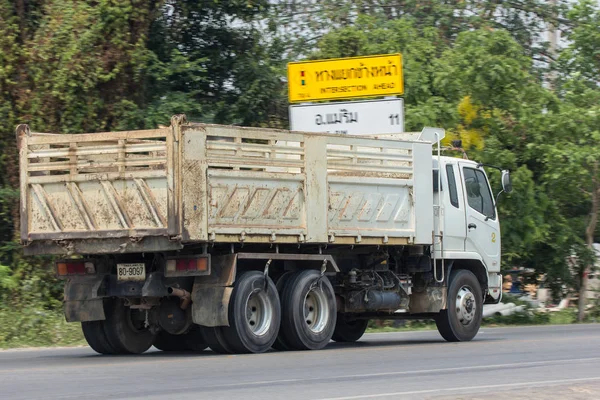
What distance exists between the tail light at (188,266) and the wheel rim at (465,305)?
16.1 ft

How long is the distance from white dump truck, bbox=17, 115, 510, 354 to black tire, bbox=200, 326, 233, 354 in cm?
2

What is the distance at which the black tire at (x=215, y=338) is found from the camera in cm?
1312

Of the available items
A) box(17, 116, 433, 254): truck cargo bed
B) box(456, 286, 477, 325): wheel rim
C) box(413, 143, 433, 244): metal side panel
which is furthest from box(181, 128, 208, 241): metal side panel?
box(456, 286, 477, 325): wheel rim

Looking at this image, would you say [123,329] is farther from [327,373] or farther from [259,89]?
[259,89]

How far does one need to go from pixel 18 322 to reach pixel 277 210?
5.77 metres

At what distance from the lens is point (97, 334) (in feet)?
45.8

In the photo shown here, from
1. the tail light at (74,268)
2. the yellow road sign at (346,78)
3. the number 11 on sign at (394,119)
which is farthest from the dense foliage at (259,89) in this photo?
the tail light at (74,268)

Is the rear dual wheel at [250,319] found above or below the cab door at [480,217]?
below

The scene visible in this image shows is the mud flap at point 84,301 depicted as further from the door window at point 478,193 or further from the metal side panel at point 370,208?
the door window at point 478,193

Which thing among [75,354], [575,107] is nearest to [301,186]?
[75,354]

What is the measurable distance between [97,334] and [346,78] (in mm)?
8883

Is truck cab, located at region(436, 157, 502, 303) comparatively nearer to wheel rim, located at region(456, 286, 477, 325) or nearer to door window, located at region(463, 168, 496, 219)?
door window, located at region(463, 168, 496, 219)

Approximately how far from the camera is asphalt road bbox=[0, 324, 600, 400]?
29.9ft

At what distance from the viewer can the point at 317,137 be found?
13.8 metres
